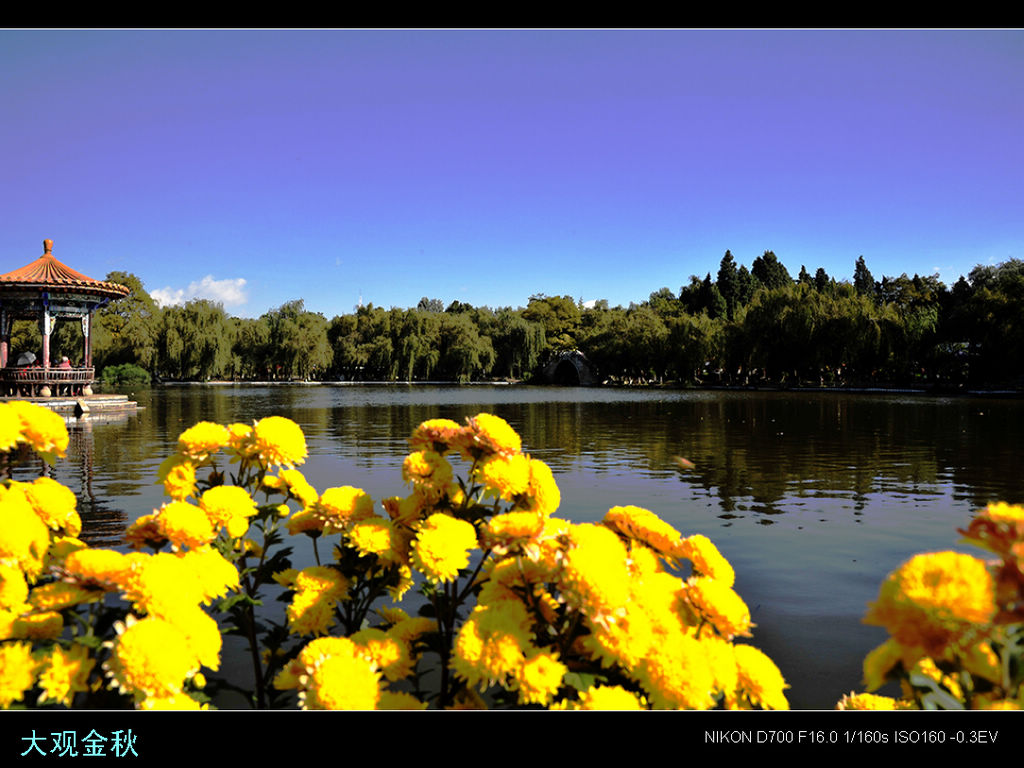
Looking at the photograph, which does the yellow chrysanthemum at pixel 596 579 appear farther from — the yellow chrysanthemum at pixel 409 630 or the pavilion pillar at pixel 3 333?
the pavilion pillar at pixel 3 333

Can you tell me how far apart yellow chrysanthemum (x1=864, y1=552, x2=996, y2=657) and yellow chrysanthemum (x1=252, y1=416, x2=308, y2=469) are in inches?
75.7

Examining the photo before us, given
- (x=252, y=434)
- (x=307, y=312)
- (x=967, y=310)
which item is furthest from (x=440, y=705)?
(x=307, y=312)

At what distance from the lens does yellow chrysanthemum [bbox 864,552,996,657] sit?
1052mm

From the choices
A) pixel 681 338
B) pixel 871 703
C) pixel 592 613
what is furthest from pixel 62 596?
pixel 681 338

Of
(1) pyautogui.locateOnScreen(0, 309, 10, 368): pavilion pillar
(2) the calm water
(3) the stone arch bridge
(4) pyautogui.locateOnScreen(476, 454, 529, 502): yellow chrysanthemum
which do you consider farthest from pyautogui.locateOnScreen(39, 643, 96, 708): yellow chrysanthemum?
(3) the stone arch bridge

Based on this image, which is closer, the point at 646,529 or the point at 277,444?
the point at 646,529

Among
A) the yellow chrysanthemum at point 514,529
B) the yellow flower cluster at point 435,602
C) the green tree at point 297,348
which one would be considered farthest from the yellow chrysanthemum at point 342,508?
the green tree at point 297,348

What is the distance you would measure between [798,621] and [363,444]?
45.6ft

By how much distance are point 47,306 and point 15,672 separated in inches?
1233

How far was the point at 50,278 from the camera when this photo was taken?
27250mm

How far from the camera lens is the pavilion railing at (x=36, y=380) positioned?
90.5 feet

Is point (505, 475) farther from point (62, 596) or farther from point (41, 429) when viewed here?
point (41, 429)

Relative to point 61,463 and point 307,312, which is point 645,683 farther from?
point 307,312
